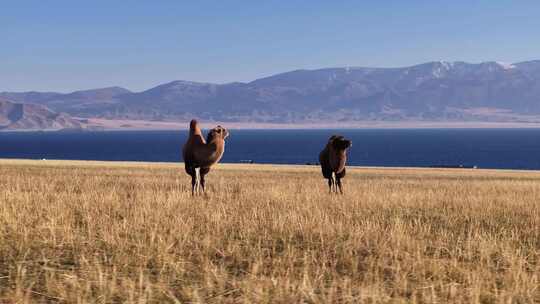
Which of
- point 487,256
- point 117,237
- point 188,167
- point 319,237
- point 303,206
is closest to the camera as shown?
point 487,256

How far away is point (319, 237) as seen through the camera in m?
9.38

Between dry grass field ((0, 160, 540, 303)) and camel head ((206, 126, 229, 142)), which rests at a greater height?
camel head ((206, 126, 229, 142))

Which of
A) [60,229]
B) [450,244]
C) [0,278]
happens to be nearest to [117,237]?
[60,229]

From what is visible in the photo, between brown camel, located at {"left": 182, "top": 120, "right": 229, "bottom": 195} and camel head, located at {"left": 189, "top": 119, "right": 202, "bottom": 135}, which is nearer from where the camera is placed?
brown camel, located at {"left": 182, "top": 120, "right": 229, "bottom": 195}

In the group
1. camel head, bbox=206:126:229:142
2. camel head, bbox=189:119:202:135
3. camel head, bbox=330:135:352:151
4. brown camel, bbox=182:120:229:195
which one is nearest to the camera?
brown camel, bbox=182:120:229:195

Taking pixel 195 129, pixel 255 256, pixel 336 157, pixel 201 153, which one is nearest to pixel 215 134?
pixel 201 153

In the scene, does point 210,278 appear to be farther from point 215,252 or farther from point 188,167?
point 188,167

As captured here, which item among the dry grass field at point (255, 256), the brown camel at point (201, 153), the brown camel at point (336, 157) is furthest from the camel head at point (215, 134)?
the dry grass field at point (255, 256)

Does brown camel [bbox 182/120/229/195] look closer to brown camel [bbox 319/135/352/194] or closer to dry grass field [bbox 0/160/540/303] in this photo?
brown camel [bbox 319/135/352/194]

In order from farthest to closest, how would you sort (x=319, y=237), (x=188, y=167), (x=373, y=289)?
(x=188, y=167) < (x=319, y=237) < (x=373, y=289)

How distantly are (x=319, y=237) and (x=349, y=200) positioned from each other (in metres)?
5.93

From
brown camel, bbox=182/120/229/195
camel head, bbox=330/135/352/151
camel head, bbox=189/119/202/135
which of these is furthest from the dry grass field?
camel head, bbox=330/135/352/151

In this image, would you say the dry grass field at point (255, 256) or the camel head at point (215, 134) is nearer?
the dry grass field at point (255, 256)

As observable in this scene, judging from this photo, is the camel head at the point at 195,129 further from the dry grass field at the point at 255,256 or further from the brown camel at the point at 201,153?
the dry grass field at the point at 255,256
